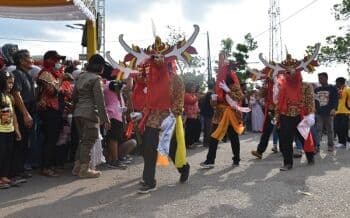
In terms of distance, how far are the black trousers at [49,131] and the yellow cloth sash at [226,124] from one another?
2.59m

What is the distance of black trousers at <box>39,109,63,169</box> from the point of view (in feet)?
23.2

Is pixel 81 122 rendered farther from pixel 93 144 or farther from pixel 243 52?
pixel 243 52

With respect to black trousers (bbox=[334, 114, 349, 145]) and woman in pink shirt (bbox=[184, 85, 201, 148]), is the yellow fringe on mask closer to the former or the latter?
woman in pink shirt (bbox=[184, 85, 201, 148])

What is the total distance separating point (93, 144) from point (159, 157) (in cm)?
109

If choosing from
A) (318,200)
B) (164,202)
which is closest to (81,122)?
(164,202)

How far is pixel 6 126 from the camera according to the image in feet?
20.2

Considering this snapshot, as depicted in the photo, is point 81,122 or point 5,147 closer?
point 5,147

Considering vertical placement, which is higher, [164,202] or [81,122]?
[81,122]

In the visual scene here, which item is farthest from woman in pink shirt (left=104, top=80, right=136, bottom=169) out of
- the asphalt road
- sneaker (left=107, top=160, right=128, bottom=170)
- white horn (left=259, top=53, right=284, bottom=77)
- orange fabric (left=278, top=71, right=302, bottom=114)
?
orange fabric (left=278, top=71, right=302, bottom=114)

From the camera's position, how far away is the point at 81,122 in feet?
23.0

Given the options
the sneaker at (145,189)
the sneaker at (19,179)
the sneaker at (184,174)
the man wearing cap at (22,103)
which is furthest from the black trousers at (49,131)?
the sneaker at (184,174)

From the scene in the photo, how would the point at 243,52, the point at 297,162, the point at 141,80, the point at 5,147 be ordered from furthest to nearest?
the point at 243,52
the point at 297,162
the point at 141,80
the point at 5,147

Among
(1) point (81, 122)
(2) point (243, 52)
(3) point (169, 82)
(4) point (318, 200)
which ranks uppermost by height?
(2) point (243, 52)

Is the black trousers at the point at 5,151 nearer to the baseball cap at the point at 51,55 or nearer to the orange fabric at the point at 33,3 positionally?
the baseball cap at the point at 51,55
